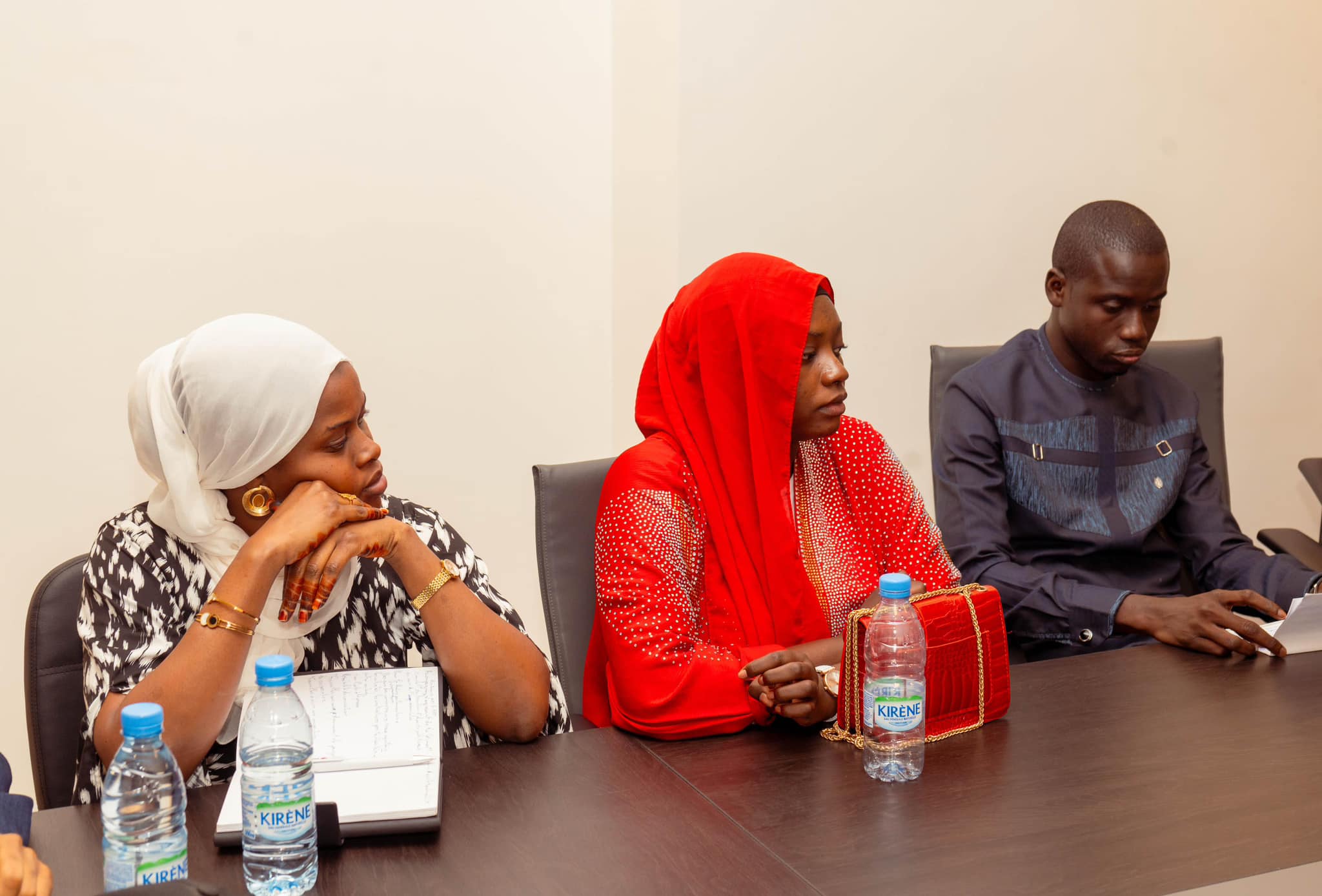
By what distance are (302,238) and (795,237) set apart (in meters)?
1.22

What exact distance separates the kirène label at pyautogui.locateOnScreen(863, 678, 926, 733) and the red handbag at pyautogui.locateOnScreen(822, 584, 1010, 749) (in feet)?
0.29

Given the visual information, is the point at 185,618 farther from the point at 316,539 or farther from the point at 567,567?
the point at 567,567

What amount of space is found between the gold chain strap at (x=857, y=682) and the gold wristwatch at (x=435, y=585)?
1.81ft

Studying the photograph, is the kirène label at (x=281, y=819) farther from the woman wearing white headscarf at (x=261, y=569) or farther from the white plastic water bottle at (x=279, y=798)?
the woman wearing white headscarf at (x=261, y=569)

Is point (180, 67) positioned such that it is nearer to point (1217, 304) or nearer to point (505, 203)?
point (505, 203)

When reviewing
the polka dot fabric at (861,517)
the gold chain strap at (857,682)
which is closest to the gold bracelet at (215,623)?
the gold chain strap at (857,682)

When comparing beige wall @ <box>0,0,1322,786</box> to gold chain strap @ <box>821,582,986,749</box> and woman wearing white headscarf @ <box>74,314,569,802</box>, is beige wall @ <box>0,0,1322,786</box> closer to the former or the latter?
woman wearing white headscarf @ <box>74,314,569,802</box>

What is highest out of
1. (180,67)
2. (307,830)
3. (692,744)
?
(180,67)

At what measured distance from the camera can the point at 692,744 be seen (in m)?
1.54

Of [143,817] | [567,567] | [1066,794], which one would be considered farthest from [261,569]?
[1066,794]

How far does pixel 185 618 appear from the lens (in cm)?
154

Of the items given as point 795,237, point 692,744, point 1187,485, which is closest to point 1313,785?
point 692,744

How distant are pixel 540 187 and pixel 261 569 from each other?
5.71 feet

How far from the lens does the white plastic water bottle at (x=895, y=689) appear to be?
54.3 inches
